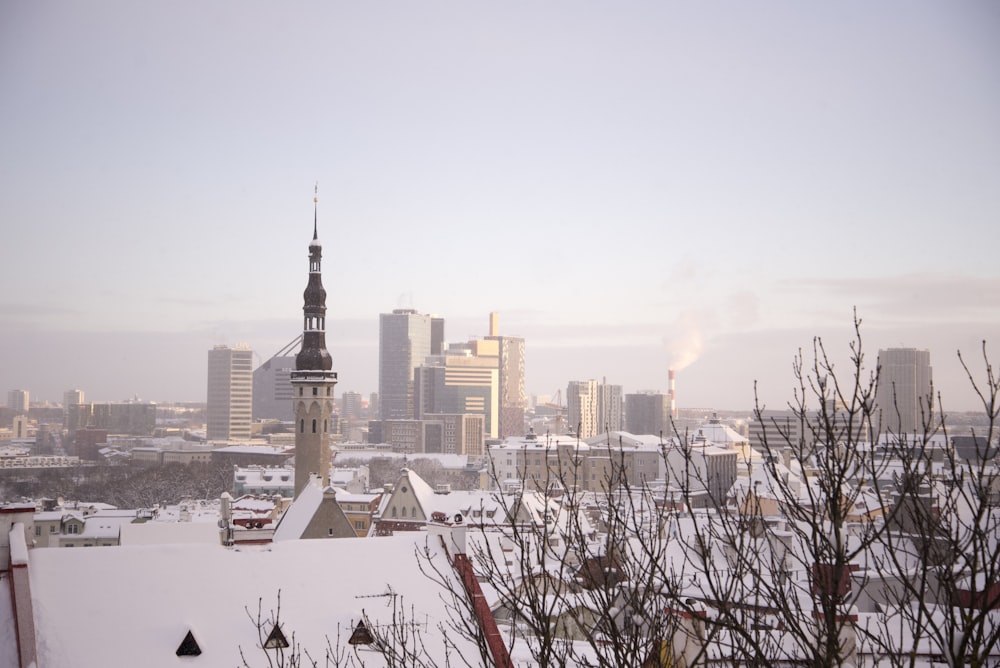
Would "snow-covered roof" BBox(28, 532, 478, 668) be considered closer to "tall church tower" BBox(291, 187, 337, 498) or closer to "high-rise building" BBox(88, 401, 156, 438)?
"tall church tower" BBox(291, 187, 337, 498)

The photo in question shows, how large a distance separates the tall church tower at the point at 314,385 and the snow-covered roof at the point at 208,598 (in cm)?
3636

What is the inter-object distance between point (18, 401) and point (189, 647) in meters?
163

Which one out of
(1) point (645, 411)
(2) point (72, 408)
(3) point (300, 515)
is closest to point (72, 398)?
(2) point (72, 408)

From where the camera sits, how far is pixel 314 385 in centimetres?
5362

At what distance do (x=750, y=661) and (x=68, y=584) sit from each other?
37.3 ft

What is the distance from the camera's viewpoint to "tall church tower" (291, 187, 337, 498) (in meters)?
52.8

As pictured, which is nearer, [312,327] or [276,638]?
[276,638]

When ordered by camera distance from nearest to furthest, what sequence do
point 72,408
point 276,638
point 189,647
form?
point 276,638, point 189,647, point 72,408

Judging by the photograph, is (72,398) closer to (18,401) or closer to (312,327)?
(18,401)

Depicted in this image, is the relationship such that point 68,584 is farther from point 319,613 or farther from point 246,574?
point 319,613

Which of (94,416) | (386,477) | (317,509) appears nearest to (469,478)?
(386,477)

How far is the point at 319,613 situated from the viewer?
15.2 m

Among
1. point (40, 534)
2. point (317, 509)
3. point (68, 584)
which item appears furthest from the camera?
point (40, 534)

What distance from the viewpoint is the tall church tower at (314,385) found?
52812 mm
